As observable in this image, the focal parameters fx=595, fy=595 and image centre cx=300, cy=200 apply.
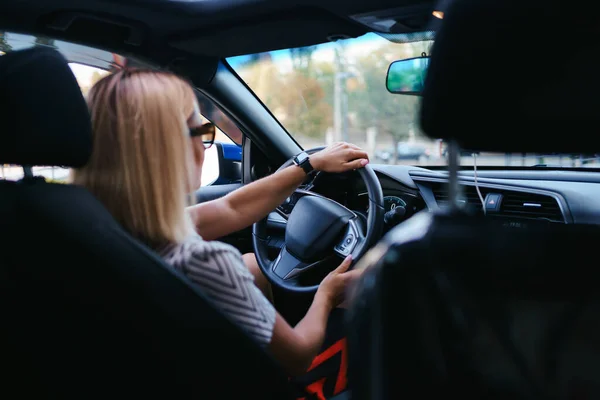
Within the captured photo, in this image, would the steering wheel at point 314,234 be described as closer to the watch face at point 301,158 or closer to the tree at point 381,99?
the watch face at point 301,158

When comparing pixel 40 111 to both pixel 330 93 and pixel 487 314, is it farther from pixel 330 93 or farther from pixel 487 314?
pixel 330 93

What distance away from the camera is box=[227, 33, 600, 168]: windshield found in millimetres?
1767

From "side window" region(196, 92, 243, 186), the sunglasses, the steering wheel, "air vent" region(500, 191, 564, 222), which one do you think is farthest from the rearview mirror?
"side window" region(196, 92, 243, 186)

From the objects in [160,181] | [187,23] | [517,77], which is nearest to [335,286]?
[160,181]

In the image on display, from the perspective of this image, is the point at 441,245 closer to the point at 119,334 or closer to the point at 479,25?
the point at 479,25

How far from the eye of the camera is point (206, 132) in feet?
5.43

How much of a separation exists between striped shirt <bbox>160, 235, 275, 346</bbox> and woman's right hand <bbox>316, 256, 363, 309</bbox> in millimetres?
446

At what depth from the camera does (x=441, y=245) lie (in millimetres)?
1241

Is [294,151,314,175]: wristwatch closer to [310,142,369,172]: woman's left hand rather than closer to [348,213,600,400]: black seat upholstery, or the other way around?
[310,142,369,172]: woman's left hand

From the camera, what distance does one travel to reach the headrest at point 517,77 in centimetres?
106

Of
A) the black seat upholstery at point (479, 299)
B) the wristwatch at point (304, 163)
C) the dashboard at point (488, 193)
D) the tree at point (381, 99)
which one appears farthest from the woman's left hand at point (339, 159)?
the black seat upholstery at point (479, 299)

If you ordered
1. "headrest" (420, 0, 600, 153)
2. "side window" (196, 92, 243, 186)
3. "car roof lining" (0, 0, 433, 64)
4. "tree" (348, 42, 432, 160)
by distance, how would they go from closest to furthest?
"headrest" (420, 0, 600, 153) → "car roof lining" (0, 0, 433, 64) → "tree" (348, 42, 432, 160) → "side window" (196, 92, 243, 186)

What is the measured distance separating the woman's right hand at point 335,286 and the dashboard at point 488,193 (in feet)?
2.11

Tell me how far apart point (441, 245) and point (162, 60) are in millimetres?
2324
